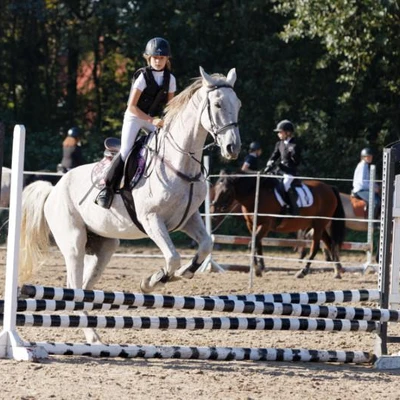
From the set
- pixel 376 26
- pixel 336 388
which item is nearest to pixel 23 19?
pixel 376 26

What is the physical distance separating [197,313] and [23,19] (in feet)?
58.1

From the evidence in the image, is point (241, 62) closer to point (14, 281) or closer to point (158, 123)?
point (158, 123)

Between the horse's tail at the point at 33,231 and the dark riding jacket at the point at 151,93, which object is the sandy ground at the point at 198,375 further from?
the dark riding jacket at the point at 151,93

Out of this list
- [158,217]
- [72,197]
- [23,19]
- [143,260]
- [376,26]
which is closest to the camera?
[158,217]

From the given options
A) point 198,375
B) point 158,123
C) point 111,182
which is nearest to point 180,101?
point 158,123

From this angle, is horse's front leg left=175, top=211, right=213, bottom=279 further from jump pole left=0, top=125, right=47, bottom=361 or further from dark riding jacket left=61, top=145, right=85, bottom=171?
dark riding jacket left=61, top=145, right=85, bottom=171

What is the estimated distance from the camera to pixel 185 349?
7.01 meters

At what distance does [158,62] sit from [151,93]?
0.26 m

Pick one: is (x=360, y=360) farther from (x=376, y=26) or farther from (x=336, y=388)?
(x=376, y=26)

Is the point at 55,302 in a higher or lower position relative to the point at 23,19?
lower

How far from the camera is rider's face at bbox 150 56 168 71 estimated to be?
27.1ft

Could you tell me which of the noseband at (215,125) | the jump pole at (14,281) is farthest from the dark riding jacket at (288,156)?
the jump pole at (14,281)

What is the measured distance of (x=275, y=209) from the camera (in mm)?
16062

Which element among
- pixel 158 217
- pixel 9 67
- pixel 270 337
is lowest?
pixel 270 337
